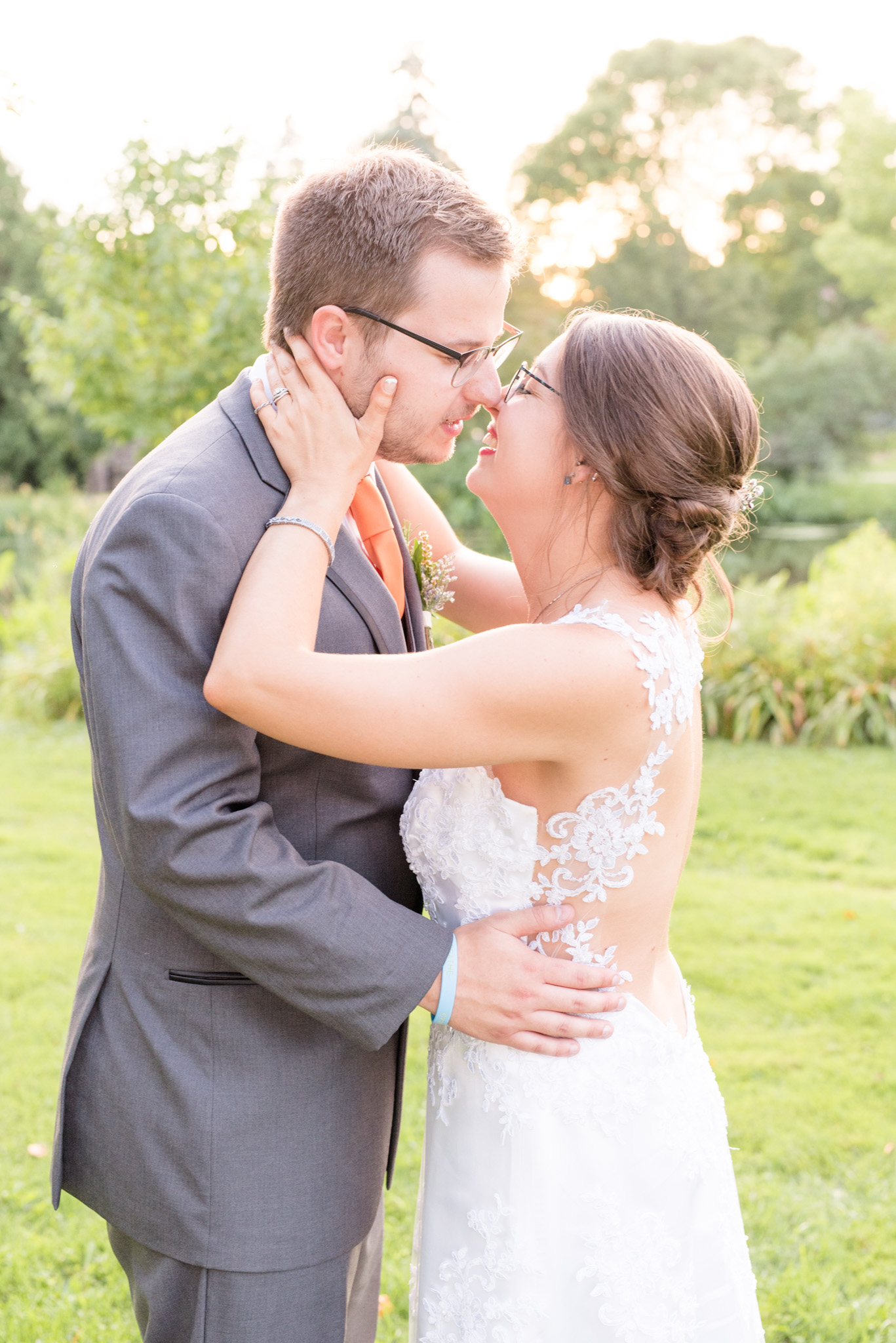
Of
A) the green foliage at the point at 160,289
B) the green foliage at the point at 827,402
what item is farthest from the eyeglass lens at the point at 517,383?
the green foliage at the point at 827,402

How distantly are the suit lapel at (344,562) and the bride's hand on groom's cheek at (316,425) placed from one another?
19 mm

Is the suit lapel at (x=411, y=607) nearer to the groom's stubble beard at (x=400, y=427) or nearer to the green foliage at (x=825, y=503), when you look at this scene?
the groom's stubble beard at (x=400, y=427)

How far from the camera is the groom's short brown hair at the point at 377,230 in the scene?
2.12 meters

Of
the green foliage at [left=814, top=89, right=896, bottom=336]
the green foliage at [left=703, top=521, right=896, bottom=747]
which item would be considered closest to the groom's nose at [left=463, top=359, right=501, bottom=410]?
the green foliage at [left=703, top=521, right=896, bottom=747]

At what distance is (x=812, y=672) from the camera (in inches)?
363

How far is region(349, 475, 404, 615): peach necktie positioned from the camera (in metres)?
2.35

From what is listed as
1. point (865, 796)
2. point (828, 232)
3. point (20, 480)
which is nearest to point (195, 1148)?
point (865, 796)

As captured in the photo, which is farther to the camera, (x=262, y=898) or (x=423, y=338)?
(x=423, y=338)

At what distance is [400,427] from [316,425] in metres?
0.26

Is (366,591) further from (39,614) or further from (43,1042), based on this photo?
(39,614)

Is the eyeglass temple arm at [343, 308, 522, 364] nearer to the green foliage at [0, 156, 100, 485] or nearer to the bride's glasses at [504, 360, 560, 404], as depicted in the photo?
the bride's glasses at [504, 360, 560, 404]

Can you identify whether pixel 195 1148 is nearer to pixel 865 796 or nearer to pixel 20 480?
pixel 865 796

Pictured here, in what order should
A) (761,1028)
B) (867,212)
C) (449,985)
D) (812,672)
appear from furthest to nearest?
(867,212), (812,672), (761,1028), (449,985)


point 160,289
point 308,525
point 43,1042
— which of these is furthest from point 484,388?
point 160,289
